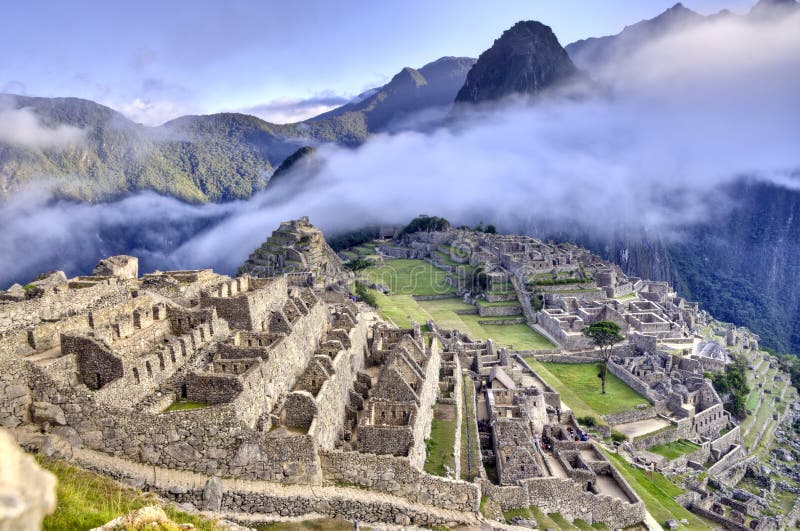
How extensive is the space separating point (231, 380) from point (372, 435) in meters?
5.13

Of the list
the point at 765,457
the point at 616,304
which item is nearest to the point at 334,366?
the point at 765,457

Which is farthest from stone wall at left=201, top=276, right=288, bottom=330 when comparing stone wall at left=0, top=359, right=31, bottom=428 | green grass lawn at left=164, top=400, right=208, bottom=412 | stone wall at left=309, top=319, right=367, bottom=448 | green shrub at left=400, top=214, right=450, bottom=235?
green shrub at left=400, top=214, right=450, bottom=235

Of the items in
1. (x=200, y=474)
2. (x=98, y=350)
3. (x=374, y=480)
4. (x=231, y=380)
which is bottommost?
(x=374, y=480)

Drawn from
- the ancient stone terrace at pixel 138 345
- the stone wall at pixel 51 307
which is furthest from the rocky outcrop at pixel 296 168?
the ancient stone terrace at pixel 138 345

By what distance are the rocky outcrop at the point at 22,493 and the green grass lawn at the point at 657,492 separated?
93.9ft

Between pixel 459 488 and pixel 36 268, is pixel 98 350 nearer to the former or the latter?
pixel 459 488

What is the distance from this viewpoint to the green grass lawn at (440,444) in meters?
19.5

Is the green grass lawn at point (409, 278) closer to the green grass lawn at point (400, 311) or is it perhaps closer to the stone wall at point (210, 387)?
the green grass lawn at point (400, 311)

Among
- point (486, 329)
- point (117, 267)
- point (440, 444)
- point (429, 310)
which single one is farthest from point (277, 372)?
point (429, 310)

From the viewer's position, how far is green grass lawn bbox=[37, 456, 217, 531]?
9.08 m

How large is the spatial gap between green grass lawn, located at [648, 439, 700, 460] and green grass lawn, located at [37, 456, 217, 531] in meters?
32.6

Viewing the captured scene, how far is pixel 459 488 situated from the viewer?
55.9 ft

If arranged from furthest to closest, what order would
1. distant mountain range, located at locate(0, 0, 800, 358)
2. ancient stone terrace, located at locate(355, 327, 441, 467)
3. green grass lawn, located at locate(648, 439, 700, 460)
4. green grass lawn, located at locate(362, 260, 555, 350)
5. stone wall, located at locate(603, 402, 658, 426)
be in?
1. distant mountain range, located at locate(0, 0, 800, 358)
2. green grass lawn, located at locate(362, 260, 555, 350)
3. stone wall, located at locate(603, 402, 658, 426)
4. green grass lawn, located at locate(648, 439, 700, 460)
5. ancient stone terrace, located at locate(355, 327, 441, 467)

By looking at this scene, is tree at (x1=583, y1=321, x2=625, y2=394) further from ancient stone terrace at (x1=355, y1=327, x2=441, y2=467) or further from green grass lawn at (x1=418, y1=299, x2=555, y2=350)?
ancient stone terrace at (x1=355, y1=327, x2=441, y2=467)
